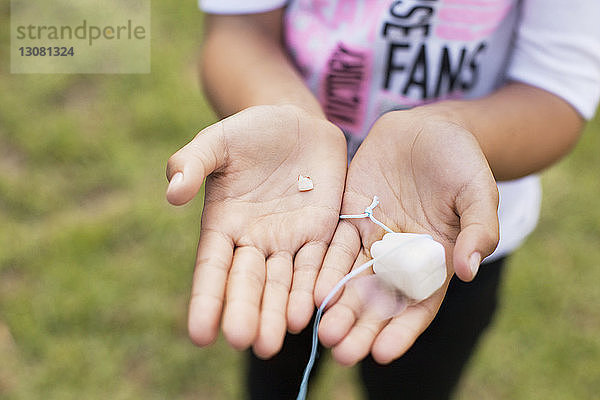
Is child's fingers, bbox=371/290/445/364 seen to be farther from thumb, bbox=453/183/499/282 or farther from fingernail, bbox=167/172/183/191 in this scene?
fingernail, bbox=167/172/183/191

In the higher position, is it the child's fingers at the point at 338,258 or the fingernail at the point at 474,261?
the fingernail at the point at 474,261

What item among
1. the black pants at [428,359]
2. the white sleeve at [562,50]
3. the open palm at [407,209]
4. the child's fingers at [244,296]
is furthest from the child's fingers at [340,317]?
the white sleeve at [562,50]

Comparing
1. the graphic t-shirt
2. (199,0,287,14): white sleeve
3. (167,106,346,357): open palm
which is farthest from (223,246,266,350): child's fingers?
(199,0,287,14): white sleeve

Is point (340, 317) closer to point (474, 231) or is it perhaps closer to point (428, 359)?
point (474, 231)

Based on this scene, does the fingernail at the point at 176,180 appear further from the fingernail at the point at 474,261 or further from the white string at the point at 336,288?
the fingernail at the point at 474,261

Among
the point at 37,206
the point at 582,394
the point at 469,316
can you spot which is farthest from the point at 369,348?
the point at 37,206

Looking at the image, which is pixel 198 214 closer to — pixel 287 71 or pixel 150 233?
pixel 150 233
